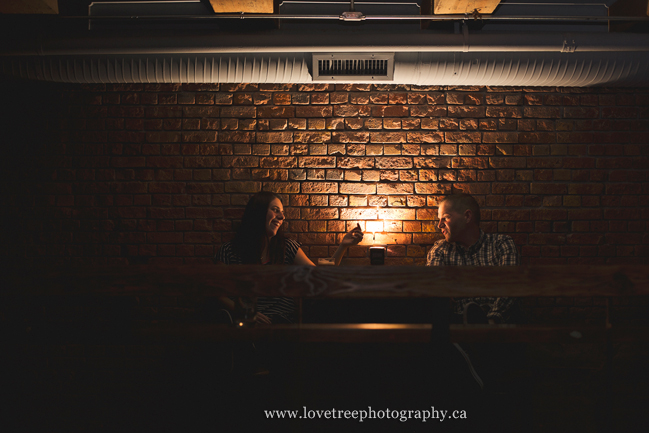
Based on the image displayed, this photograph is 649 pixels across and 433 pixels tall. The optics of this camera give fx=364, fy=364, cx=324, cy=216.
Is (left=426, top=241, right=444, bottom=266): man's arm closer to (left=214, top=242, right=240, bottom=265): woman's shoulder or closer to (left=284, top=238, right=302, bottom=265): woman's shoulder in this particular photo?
(left=284, top=238, right=302, bottom=265): woman's shoulder

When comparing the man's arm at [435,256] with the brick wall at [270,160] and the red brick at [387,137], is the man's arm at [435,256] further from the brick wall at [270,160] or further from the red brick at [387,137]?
the red brick at [387,137]

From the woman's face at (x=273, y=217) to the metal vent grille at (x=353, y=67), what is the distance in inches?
33.5

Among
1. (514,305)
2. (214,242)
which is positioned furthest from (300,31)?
(514,305)

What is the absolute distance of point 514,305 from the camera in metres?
2.06

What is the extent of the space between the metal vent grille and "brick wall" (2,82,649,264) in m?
0.30

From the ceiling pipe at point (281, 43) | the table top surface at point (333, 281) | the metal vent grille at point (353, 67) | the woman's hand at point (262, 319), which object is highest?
the ceiling pipe at point (281, 43)

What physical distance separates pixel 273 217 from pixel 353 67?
1.09 meters

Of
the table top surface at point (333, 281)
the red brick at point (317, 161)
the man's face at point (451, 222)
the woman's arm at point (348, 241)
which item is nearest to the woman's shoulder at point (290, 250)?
the woman's arm at point (348, 241)

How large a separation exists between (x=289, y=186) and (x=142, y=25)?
5.25 feet

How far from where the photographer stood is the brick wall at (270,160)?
8.57 feet

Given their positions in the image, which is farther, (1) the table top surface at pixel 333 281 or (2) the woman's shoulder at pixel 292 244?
(2) the woman's shoulder at pixel 292 244

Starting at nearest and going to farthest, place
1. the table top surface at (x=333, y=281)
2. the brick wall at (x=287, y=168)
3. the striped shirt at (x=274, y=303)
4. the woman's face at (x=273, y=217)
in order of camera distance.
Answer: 1. the table top surface at (x=333, y=281)
2. the striped shirt at (x=274, y=303)
3. the woman's face at (x=273, y=217)
4. the brick wall at (x=287, y=168)

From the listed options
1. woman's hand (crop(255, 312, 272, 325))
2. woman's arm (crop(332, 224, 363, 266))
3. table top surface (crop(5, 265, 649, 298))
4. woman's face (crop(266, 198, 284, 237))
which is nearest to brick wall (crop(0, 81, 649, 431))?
woman's arm (crop(332, 224, 363, 266))

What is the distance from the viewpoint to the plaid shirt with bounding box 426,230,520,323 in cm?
204
